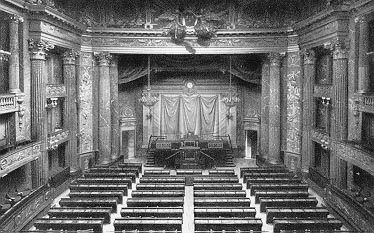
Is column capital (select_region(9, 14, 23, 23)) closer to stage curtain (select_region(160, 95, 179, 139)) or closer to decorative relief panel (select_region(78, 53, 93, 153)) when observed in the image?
decorative relief panel (select_region(78, 53, 93, 153))

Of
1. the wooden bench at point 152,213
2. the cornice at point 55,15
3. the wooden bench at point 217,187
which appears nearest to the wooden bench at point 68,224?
the wooden bench at point 152,213

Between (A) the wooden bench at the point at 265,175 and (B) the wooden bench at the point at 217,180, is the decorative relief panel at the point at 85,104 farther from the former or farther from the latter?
(A) the wooden bench at the point at 265,175

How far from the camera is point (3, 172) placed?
547 inches

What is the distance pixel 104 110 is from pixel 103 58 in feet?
10.1

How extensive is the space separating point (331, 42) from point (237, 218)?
9558mm

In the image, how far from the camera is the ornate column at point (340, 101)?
57.3 feet

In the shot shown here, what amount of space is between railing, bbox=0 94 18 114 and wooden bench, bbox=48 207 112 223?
4240 millimetres

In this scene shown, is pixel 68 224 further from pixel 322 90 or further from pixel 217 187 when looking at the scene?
pixel 322 90

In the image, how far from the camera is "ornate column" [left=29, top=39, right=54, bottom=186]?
1739 centimetres

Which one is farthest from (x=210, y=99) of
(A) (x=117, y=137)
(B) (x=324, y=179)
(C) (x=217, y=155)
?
(B) (x=324, y=179)

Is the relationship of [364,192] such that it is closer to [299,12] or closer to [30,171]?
[299,12]

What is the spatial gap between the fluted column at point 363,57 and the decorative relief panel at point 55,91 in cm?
1416

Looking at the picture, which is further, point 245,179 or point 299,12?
point 299,12

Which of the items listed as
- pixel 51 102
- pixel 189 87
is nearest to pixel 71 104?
pixel 51 102
